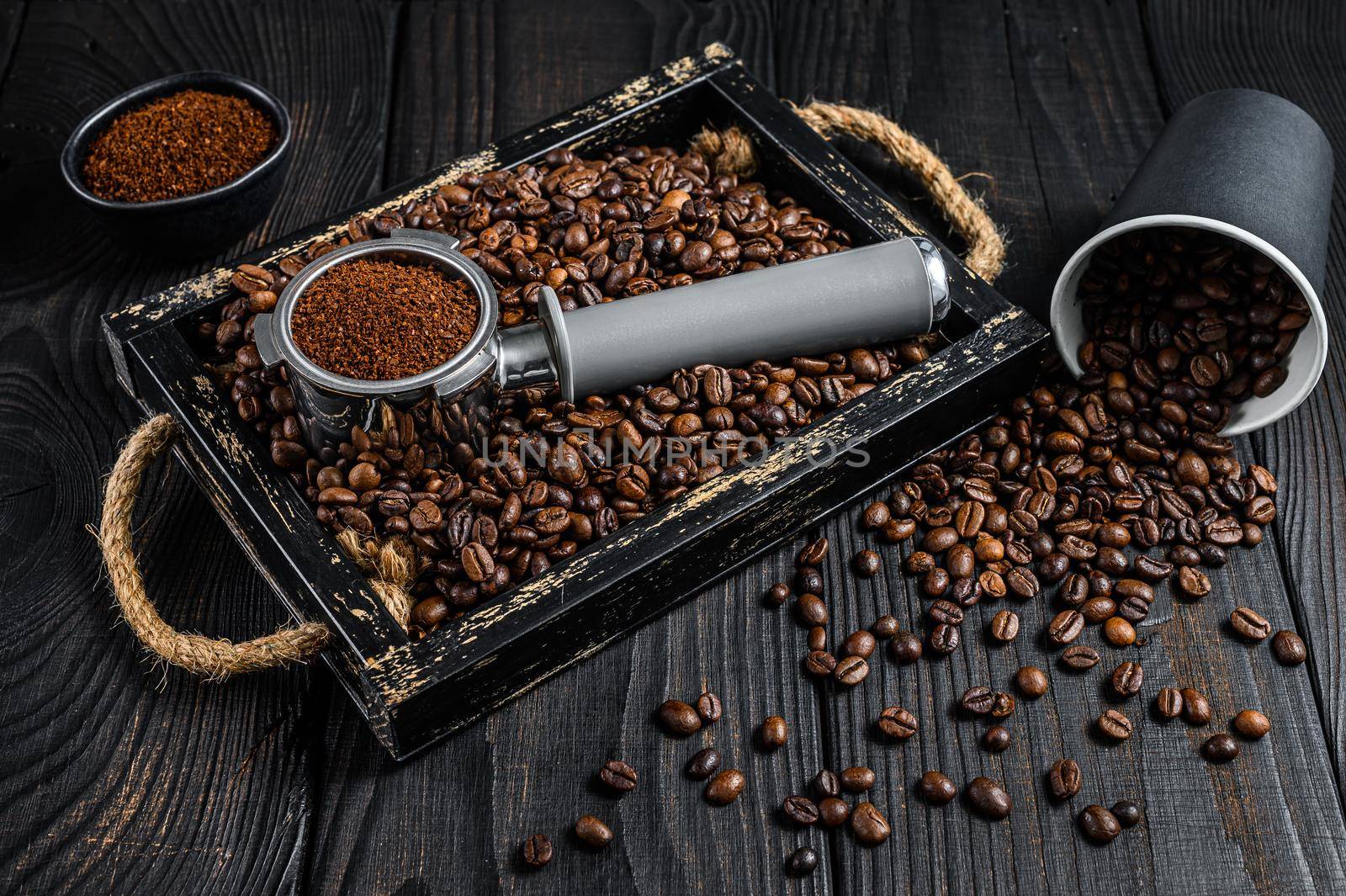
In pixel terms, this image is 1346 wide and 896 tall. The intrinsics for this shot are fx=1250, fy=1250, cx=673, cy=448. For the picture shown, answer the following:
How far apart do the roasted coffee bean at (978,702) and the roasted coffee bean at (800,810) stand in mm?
240

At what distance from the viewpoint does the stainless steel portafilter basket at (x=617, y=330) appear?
1.49 m

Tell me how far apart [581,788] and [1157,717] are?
0.75 m

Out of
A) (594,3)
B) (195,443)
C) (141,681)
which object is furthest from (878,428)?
(594,3)

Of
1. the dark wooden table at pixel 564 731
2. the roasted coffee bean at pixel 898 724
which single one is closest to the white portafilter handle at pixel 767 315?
the dark wooden table at pixel 564 731

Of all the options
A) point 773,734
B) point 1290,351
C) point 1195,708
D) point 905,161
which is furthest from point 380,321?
point 1290,351

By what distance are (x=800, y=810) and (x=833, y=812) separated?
0.04 meters

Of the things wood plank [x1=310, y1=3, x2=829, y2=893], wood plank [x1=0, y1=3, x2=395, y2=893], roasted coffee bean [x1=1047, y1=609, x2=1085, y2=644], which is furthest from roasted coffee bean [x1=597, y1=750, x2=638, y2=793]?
roasted coffee bean [x1=1047, y1=609, x2=1085, y2=644]

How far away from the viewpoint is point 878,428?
1620 mm

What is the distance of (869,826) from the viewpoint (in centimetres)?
151

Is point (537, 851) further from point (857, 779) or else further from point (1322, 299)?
point (1322, 299)

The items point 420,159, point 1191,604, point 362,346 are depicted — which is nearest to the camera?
point 362,346

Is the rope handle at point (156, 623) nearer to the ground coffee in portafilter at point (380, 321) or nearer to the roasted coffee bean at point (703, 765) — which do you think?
the ground coffee in portafilter at point (380, 321)

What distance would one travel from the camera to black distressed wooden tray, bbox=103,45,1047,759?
1.44m

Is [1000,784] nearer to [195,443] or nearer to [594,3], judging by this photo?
[195,443]
